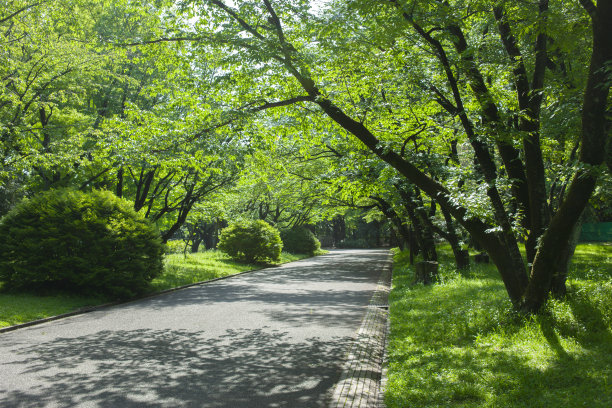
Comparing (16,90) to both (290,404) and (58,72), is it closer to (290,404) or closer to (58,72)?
(58,72)

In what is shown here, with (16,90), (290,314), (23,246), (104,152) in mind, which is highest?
(16,90)

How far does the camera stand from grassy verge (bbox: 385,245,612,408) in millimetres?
4133

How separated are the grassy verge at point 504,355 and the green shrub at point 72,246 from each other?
804 centimetres

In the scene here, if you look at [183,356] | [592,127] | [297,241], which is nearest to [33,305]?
[183,356]

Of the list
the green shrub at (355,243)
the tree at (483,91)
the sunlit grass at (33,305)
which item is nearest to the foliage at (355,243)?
the green shrub at (355,243)

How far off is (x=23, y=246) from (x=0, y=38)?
22.1ft

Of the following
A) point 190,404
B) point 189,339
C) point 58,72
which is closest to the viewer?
point 190,404

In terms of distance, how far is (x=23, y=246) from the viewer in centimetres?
1146

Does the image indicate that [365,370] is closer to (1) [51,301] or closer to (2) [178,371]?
(2) [178,371]

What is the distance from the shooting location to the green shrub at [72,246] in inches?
451

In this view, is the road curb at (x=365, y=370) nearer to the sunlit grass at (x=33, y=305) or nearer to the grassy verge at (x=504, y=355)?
the grassy verge at (x=504, y=355)

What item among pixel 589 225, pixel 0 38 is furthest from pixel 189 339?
pixel 589 225

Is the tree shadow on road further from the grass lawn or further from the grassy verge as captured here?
the grass lawn

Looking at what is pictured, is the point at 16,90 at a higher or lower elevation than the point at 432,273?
higher
